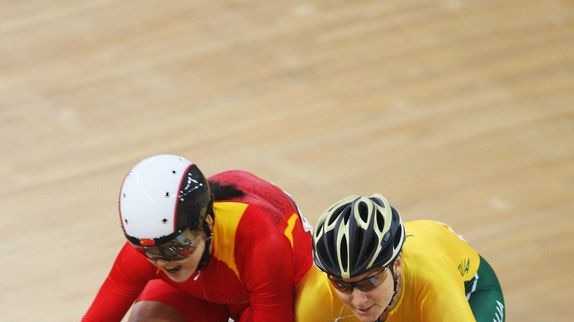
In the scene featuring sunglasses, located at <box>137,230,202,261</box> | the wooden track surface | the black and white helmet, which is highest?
the black and white helmet

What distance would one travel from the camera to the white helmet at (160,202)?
2852 millimetres

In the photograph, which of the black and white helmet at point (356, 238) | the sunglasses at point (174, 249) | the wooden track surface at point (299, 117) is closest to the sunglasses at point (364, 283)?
the black and white helmet at point (356, 238)

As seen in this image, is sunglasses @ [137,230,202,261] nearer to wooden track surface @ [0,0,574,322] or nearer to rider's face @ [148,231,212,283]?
rider's face @ [148,231,212,283]

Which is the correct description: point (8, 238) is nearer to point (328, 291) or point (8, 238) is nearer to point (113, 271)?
point (113, 271)

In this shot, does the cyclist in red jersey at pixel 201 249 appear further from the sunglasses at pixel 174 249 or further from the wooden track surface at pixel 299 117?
the wooden track surface at pixel 299 117

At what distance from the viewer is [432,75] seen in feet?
16.8

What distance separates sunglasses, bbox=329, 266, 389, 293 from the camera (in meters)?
2.68

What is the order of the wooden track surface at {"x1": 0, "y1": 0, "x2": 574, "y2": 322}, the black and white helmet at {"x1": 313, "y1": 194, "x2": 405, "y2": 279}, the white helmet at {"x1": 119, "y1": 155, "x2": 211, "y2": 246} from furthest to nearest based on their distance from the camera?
1. the wooden track surface at {"x1": 0, "y1": 0, "x2": 574, "y2": 322}
2. the white helmet at {"x1": 119, "y1": 155, "x2": 211, "y2": 246}
3. the black and white helmet at {"x1": 313, "y1": 194, "x2": 405, "y2": 279}

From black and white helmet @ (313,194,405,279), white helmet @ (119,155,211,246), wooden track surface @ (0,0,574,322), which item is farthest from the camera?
wooden track surface @ (0,0,574,322)

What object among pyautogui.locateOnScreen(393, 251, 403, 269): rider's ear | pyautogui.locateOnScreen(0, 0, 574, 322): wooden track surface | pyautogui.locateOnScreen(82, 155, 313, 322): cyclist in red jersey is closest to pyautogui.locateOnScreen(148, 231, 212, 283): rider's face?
pyautogui.locateOnScreen(82, 155, 313, 322): cyclist in red jersey

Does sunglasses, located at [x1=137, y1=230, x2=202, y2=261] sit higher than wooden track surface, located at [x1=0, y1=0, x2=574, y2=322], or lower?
higher

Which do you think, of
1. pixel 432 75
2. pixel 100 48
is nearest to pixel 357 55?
pixel 432 75

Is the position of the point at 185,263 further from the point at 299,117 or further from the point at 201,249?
the point at 299,117

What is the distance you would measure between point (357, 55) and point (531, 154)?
105 centimetres
